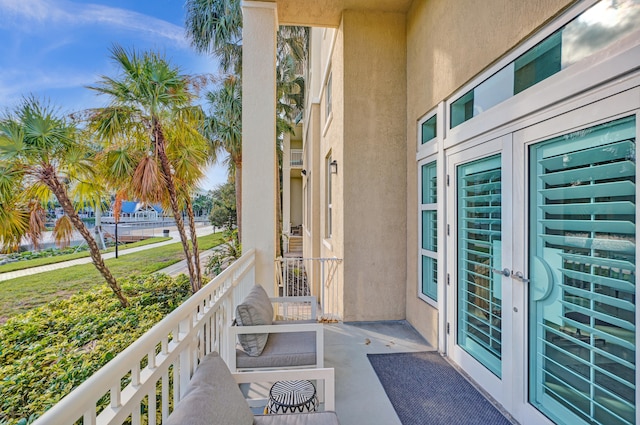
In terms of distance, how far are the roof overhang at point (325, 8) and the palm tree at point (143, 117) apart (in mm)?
3292

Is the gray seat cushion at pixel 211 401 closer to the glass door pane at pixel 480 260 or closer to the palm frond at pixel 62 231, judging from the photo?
the glass door pane at pixel 480 260

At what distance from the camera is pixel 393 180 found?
159 inches

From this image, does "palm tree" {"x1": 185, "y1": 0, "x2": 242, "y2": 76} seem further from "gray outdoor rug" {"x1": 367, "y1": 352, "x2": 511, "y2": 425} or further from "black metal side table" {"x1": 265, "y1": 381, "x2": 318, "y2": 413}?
"black metal side table" {"x1": 265, "y1": 381, "x2": 318, "y2": 413}

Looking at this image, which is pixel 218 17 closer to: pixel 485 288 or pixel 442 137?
pixel 442 137

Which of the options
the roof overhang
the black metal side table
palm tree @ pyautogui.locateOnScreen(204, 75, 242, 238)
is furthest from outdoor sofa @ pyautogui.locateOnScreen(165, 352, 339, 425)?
palm tree @ pyautogui.locateOnScreen(204, 75, 242, 238)

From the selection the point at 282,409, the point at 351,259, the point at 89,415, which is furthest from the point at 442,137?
the point at 89,415

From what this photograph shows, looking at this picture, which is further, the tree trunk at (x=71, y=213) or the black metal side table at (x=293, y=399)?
the tree trunk at (x=71, y=213)

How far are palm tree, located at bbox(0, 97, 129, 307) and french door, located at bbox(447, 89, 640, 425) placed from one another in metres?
6.77

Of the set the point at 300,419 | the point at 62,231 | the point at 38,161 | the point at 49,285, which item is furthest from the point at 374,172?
the point at 49,285

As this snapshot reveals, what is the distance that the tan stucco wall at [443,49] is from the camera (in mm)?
2082

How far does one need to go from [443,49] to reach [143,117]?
19.4 ft

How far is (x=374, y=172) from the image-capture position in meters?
4.03

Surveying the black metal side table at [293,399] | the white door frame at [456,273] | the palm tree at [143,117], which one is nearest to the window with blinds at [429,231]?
the white door frame at [456,273]

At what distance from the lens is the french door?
4.86 feet
